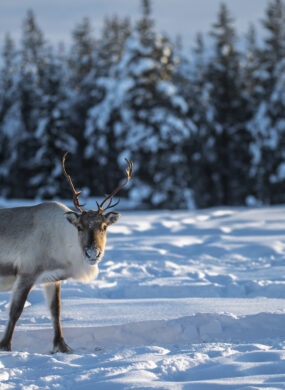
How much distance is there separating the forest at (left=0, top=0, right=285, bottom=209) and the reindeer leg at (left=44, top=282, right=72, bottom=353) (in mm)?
18020

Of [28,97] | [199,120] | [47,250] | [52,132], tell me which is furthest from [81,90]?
[47,250]

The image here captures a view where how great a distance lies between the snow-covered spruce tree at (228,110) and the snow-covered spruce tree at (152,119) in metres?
4.23

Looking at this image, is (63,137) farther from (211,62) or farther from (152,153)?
(211,62)

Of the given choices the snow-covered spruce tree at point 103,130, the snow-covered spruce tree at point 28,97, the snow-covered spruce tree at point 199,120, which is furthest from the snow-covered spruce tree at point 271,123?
the snow-covered spruce tree at point 28,97

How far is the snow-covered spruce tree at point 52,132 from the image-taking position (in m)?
26.2

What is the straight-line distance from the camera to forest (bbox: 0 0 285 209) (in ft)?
76.2

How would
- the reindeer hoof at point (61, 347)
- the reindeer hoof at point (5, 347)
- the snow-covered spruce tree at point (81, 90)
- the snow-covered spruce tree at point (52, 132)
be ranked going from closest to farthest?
the reindeer hoof at point (5, 347), the reindeer hoof at point (61, 347), the snow-covered spruce tree at point (52, 132), the snow-covered spruce tree at point (81, 90)

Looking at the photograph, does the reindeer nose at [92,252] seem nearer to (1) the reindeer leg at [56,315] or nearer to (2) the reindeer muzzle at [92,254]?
(2) the reindeer muzzle at [92,254]

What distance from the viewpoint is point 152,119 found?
904 inches

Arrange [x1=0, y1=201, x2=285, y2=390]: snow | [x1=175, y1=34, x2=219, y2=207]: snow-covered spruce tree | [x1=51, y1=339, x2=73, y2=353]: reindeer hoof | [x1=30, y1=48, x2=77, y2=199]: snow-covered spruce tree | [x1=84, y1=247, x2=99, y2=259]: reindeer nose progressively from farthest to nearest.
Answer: [x1=175, y1=34, x2=219, y2=207]: snow-covered spruce tree, [x1=30, y1=48, x2=77, y2=199]: snow-covered spruce tree, [x1=51, y1=339, x2=73, y2=353]: reindeer hoof, [x1=84, y1=247, x2=99, y2=259]: reindeer nose, [x1=0, y1=201, x2=285, y2=390]: snow

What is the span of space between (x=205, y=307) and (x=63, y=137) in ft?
72.1

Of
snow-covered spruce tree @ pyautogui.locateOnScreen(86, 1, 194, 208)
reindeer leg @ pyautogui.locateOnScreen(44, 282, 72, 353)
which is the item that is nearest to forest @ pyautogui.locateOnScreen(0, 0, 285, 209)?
snow-covered spruce tree @ pyautogui.locateOnScreen(86, 1, 194, 208)

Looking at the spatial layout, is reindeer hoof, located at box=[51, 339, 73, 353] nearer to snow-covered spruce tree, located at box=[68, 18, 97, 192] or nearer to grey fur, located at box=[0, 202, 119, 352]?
grey fur, located at box=[0, 202, 119, 352]

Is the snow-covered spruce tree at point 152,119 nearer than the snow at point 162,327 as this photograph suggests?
No
